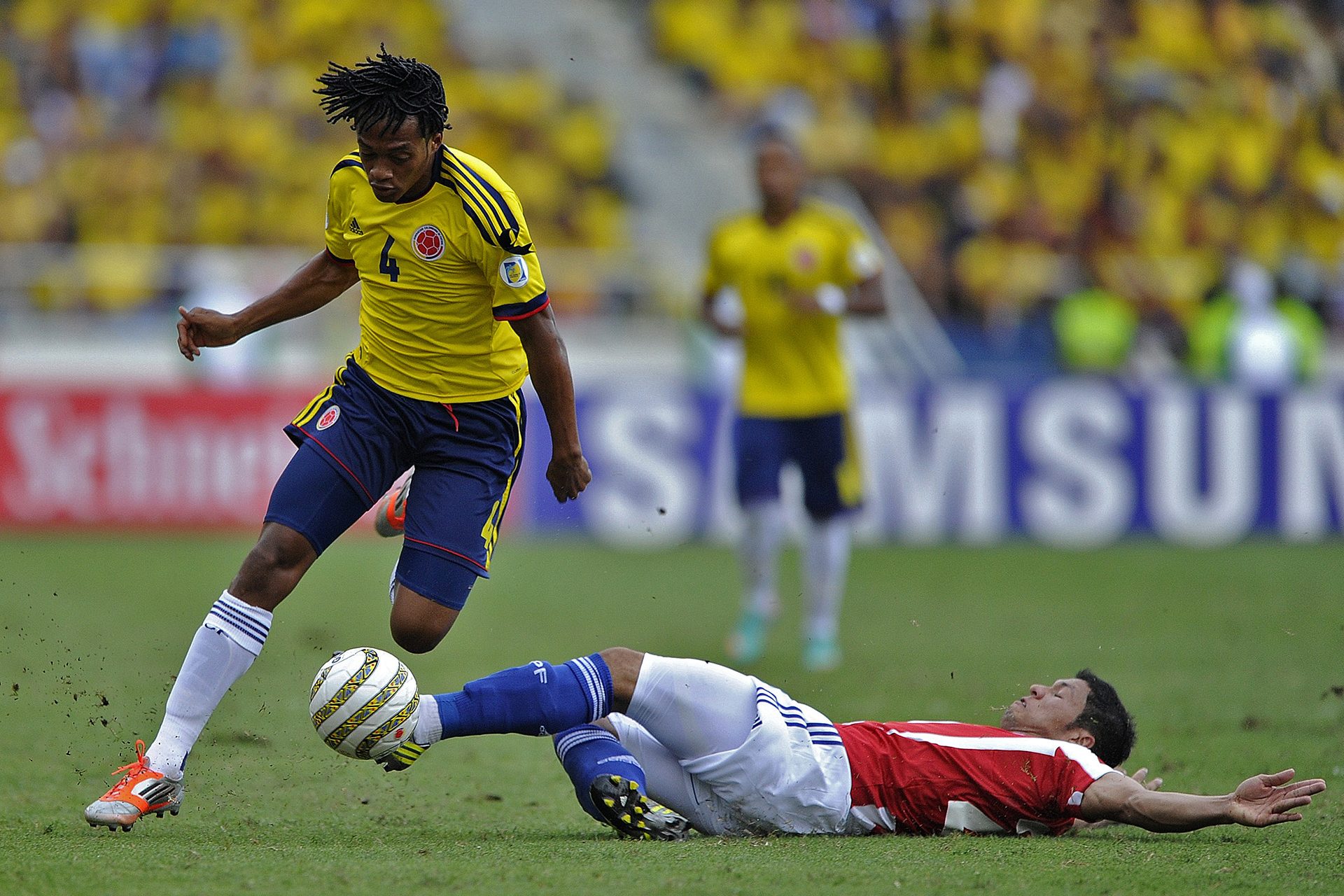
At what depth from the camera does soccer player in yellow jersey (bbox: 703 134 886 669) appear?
335 inches

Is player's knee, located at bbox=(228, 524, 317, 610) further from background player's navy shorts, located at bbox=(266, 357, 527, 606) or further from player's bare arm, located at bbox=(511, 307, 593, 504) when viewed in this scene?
player's bare arm, located at bbox=(511, 307, 593, 504)

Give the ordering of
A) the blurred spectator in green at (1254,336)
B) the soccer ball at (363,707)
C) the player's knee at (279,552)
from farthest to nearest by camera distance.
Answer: the blurred spectator in green at (1254,336) → the player's knee at (279,552) → the soccer ball at (363,707)

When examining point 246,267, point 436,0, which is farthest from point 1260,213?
point 246,267

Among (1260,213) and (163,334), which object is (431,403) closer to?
(163,334)

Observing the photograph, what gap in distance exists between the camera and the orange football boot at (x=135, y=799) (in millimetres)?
4348

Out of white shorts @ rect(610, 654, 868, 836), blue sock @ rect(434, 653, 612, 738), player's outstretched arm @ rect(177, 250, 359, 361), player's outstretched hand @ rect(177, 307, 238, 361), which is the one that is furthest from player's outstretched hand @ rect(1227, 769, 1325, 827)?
player's outstretched hand @ rect(177, 307, 238, 361)

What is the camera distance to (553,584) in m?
11.6

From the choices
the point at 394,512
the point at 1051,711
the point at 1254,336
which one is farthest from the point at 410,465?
the point at 1254,336

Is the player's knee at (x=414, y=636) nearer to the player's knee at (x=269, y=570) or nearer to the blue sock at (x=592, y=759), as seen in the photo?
the player's knee at (x=269, y=570)

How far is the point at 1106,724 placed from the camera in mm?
4500

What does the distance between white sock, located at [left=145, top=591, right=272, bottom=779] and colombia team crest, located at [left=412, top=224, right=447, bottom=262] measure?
1.14 m

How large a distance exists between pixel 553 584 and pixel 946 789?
735 cm

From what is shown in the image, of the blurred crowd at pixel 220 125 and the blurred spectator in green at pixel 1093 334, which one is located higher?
the blurred crowd at pixel 220 125

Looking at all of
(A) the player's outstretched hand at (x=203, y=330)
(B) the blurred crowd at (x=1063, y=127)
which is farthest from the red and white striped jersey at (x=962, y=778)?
(B) the blurred crowd at (x=1063, y=127)
